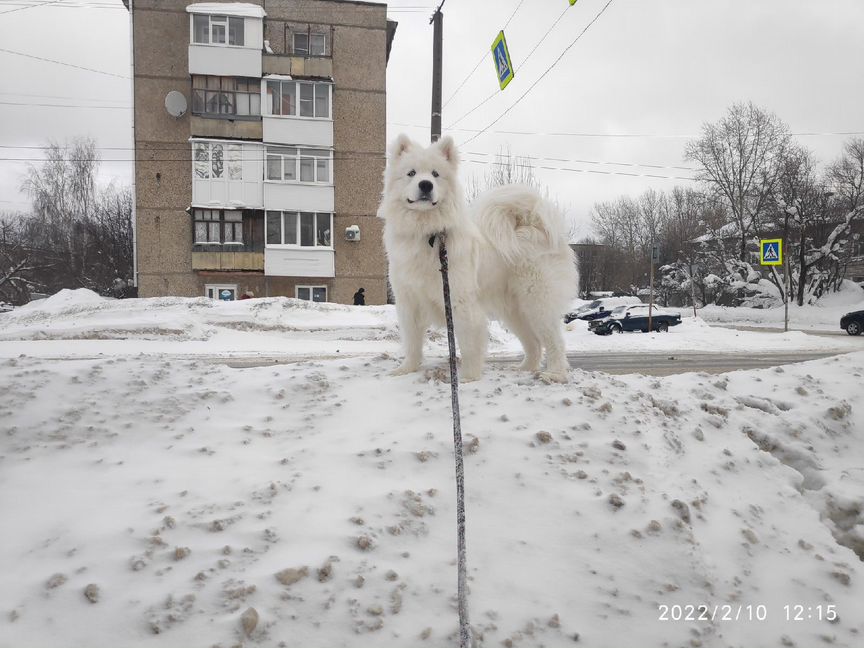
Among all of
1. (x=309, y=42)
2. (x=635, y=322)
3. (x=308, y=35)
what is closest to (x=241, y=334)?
(x=635, y=322)

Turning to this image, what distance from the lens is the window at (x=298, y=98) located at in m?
26.4

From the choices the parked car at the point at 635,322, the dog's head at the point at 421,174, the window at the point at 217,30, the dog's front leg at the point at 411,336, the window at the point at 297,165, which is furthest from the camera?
the window at the point at 297,165

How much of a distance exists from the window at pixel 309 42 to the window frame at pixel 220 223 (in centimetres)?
883

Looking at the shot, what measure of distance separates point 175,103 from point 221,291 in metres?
9.13

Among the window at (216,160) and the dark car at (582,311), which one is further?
the dark car at (582,311)

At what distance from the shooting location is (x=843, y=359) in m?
4.57

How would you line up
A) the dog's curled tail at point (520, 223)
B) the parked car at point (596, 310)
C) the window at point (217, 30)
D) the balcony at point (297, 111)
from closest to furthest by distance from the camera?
the dog's curled tail at point (520, 223), the window at point (217, 30), the balcony at point (297, 111), the parked car at point (596, 310)

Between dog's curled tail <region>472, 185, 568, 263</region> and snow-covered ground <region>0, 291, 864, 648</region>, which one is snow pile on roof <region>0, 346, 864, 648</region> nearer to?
snow-covered ground <region>0, 291, 864, 648</region>

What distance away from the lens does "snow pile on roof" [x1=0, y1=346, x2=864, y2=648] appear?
6.27 ft

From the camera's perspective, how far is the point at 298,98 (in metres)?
26.7

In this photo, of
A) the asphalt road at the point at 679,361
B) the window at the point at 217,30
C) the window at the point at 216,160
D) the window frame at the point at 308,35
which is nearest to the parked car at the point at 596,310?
the asphalt road at the point at 679,361

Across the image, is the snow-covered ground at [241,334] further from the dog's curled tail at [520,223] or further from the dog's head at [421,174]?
the dog's head at [421,174]

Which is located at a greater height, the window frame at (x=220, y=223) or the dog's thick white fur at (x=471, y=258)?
the window frame at (x=220, y=223)

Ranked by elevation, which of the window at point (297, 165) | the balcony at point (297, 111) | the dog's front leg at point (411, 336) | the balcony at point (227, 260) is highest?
the balcony at point (297, 111)
